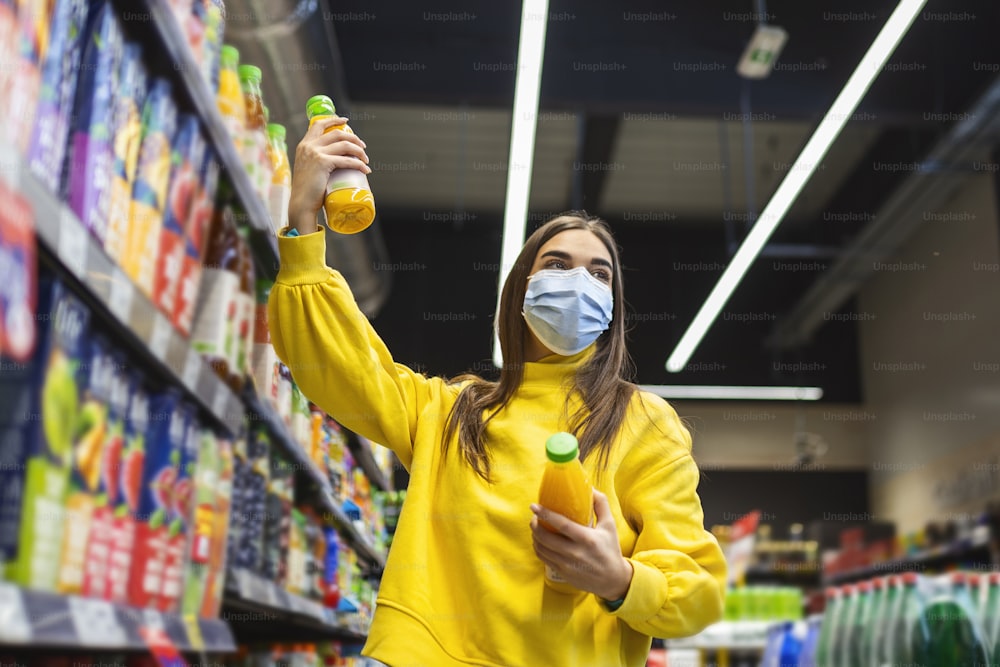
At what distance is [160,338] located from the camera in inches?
59.6

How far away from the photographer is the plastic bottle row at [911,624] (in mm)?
2996

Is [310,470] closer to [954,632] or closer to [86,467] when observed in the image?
[86,467]

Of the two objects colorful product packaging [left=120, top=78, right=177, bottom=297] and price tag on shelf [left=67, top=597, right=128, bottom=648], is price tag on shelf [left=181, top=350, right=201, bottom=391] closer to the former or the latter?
colorful product packaging [left=120, top=78, right=177, bottom=297]

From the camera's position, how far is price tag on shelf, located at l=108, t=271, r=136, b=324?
4.33 ft

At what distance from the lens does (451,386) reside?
1.95 m

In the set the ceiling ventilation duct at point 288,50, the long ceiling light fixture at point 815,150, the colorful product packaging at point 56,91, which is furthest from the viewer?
the long ceiling light fixture at point 815,150

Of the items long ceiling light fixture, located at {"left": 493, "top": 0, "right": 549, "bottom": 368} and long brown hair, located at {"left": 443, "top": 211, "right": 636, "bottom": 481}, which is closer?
long brown hair, located at {"left": 443, "top": 211, "right": 636, "bottom": 481}

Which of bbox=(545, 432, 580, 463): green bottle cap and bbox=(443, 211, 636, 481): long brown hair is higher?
bbox=(443, 211, 636, 481): long brown hair

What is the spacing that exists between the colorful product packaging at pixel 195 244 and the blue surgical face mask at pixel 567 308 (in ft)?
2.07

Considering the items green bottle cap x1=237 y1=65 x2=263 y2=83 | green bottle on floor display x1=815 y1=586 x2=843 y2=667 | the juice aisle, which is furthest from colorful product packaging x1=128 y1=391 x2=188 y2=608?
green bottle on floor display x1=815 y1=586 x2=843 y2=667

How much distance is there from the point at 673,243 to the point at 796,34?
4638 mm

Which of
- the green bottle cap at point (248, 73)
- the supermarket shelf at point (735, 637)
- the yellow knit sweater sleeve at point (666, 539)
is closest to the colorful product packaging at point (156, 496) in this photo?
the yellow knit sweater sleeve at point (666, 539)

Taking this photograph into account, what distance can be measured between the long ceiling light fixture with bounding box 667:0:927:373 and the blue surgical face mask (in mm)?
2507

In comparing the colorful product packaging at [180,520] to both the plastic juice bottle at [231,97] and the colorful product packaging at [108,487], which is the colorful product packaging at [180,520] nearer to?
the colorful product packaging at [108,487]
